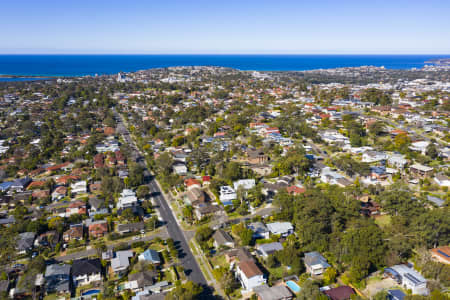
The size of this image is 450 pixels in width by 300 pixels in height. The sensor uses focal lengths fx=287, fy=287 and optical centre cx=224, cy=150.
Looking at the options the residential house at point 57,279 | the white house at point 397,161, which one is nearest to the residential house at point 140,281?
the residential house at point 57,279

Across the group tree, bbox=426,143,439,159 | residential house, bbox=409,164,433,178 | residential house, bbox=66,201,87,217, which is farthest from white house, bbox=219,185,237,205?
tree, bbox=426,143,439,159

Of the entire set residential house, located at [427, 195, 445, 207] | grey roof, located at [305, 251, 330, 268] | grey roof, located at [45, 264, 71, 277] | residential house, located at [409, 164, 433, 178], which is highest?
residential house, located at [409, 164, 433, 178]

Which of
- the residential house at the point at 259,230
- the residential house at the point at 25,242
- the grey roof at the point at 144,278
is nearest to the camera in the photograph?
→ the grey roof at the point at 144,278

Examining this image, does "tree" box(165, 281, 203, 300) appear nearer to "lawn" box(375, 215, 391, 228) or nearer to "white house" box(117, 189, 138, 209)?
"white house" box(117, 189, 138, 209)

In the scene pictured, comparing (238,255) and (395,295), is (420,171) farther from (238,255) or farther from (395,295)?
(238,255)

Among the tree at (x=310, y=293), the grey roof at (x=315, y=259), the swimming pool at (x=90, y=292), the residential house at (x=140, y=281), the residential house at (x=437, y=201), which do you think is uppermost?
the tree at (x=310, y=293)

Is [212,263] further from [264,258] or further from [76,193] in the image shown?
[76,193]

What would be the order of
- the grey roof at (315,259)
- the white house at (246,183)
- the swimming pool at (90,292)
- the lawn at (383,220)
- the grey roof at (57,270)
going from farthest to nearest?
the white house at (246,183)
the lawn at (383,220)
the grey roof at (315,259)
the grey roof at (57,270)
the swimming pool at (90,292)

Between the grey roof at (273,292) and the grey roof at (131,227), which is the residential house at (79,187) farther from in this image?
the grey roof at (273,292)
